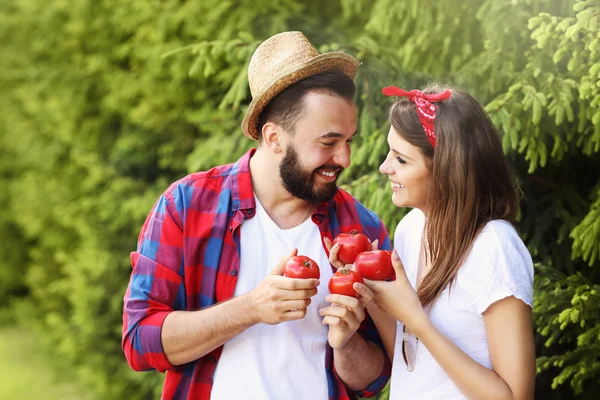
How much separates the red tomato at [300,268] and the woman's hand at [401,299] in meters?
0.19

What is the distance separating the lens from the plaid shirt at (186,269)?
8.12 ft

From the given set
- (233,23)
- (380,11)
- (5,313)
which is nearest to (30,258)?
(5,313)

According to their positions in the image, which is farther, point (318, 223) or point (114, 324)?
point (114, 324)

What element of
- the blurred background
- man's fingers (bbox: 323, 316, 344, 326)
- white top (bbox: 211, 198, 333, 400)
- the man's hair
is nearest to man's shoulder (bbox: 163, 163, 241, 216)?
white top (bbox: 211, 198, 333, 400)

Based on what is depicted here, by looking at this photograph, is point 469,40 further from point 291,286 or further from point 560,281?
point 291,286

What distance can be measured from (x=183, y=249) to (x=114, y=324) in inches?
150

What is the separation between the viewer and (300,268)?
7.54ft

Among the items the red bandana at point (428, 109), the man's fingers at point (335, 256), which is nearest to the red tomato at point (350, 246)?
the man's fingers at point (335, 256)

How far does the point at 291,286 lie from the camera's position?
2264 mm

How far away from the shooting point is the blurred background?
10.9ft

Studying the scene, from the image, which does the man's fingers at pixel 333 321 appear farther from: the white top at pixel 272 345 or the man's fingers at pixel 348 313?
the white top at pixel 272 345

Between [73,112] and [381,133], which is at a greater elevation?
[73,112]

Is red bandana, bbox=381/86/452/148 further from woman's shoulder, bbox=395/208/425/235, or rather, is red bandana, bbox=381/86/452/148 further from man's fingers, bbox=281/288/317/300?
man's fingers, bbox=281/288/317/300

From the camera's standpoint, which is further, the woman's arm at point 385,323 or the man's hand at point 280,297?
the woman's arm at point 385,323
